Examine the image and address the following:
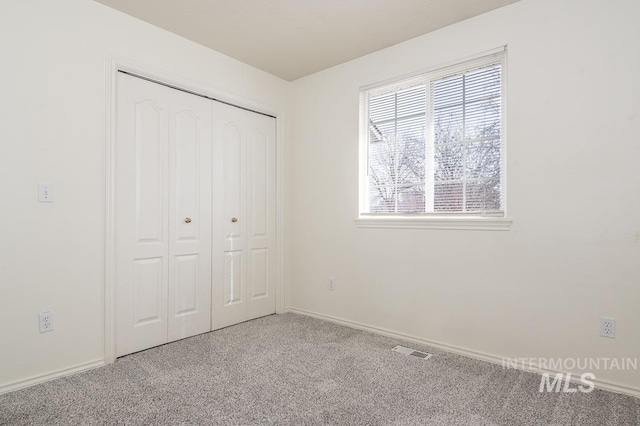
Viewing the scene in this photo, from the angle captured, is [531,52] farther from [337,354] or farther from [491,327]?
[337,354]

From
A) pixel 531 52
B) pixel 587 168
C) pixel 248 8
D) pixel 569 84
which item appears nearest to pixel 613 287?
Result: pixel 587 168

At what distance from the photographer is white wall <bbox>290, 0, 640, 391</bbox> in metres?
2.12

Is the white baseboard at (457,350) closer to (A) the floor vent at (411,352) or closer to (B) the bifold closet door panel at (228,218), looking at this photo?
(A) the floor vent at (411,352)

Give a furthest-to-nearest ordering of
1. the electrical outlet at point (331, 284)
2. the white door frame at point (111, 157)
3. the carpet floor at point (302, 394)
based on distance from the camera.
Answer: the electrical outlet at point (331, 284) → the white door frame at point (111, 157) → the carpet floor at point (302, 394)

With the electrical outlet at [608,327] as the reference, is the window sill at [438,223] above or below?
above

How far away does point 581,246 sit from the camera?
2.23 metres

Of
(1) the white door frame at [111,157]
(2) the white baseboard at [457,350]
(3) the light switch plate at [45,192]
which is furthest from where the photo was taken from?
(1) the white door frame at [111,157]

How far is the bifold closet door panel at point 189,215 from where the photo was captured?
297cm

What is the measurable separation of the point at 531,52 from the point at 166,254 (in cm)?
304

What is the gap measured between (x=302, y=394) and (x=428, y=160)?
1974 mm

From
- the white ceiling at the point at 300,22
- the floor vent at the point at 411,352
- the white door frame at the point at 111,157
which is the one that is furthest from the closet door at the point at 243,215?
the floor vent at the point at 411,352

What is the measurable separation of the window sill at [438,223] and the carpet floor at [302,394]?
3.11 feet

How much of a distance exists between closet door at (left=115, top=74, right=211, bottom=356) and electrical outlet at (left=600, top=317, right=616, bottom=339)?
2873 millimetres

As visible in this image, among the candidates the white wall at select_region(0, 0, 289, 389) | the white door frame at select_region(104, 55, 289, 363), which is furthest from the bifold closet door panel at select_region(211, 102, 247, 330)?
the white wall at select_region(0, 0, 289, 389)
